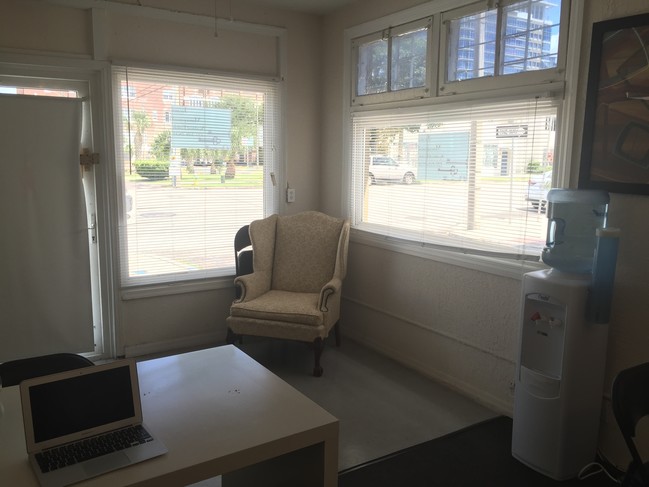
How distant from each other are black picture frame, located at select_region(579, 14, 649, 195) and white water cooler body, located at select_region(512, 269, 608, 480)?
0.51 metres

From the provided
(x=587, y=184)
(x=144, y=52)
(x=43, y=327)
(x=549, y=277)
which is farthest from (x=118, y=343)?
(x=587, y=184)

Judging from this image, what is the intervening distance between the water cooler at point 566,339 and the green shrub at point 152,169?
2.79 metres

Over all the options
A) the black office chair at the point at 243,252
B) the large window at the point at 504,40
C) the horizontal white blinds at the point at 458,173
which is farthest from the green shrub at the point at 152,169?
the large window at the point at 504,40

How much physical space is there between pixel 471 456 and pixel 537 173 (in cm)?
159

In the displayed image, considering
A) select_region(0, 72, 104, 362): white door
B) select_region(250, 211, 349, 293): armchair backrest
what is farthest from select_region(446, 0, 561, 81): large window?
select_region(0, 72, 104, 362): white door

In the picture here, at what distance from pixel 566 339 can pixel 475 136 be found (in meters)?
1.45

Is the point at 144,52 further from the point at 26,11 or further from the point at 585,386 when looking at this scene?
the point at 585,386

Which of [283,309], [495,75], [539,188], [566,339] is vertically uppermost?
[495,75]

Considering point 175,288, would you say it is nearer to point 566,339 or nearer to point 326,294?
point 326,294

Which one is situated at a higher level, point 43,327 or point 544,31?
point 544,31

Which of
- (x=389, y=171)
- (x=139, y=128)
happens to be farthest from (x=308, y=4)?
(x=139, y=128)

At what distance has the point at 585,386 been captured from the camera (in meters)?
2.66

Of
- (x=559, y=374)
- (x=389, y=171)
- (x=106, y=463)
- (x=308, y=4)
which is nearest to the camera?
(x=106, y=463)

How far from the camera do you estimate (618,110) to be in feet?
8.64
